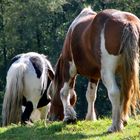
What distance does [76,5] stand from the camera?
143 feet

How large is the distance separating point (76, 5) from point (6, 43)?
A: 669 cm

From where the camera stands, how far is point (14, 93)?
10320 millimetres

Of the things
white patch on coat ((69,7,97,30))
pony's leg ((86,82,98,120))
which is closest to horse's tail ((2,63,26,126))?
pony's leg ((86,82,98,120))

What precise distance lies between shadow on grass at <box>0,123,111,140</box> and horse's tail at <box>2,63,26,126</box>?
62.2 inches

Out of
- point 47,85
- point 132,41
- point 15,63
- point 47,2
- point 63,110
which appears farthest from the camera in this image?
point 47,2

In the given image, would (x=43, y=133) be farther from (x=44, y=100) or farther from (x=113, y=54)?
(x=44, y=100)

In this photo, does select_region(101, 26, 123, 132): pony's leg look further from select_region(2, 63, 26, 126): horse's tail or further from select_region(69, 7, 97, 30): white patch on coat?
select_region(2, 63, 26, 126): horse's tail

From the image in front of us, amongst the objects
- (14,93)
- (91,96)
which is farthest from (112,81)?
(14,93)

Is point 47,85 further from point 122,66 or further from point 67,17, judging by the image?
point 67,17

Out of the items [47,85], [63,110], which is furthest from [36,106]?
[63,110]

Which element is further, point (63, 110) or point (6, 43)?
point (6, 43)

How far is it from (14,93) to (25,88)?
0.43 meters

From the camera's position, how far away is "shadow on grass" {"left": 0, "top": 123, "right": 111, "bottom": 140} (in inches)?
307

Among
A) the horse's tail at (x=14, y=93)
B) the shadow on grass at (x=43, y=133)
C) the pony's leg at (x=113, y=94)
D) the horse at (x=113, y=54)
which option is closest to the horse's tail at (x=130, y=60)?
the horse at (x=113, y=54)
